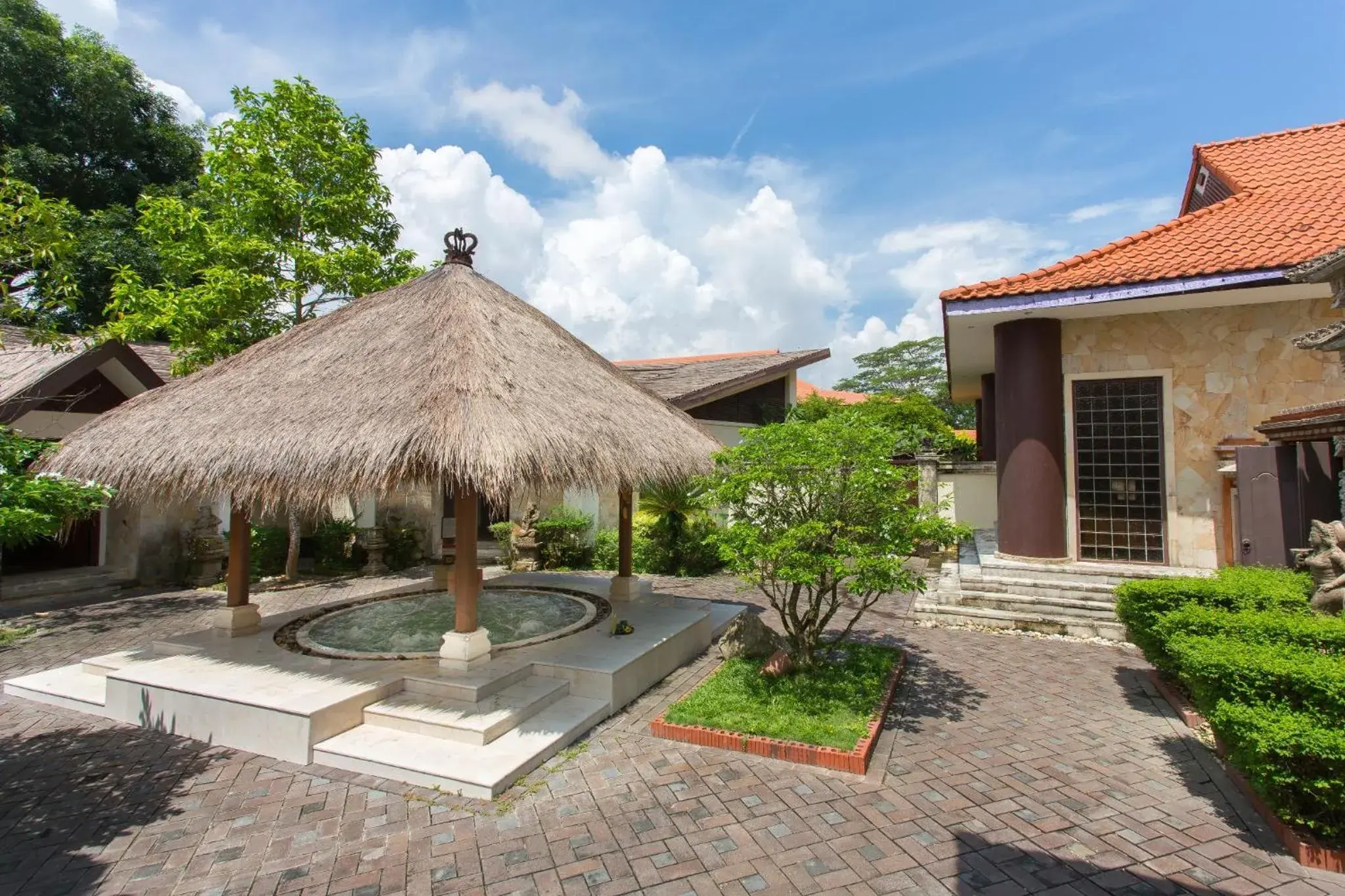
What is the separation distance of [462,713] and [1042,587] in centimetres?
816

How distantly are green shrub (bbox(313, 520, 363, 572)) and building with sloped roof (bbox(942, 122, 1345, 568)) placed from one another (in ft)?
43.5

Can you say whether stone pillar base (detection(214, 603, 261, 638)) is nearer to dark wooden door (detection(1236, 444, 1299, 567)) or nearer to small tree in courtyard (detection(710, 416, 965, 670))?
small tree in courtyard (detection(710, 416, 965, 670))

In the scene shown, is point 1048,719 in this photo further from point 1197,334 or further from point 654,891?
point 1197,334

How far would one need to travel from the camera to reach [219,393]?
7320 millimetres

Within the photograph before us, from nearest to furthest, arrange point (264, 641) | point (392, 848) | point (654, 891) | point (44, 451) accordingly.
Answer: point (654, 891), point (392, 848), point (264, 641), point (44, 451)

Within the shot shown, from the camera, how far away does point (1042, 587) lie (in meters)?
9.37

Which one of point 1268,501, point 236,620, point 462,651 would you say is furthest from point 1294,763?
point 236,620

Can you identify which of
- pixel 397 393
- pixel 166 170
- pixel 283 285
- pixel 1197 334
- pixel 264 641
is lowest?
pixel 264 641

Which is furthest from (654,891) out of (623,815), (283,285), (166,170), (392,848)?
(166,170)

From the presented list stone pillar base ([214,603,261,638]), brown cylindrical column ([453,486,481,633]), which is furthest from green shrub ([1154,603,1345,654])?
stone pillar base ([214,603,261,638])

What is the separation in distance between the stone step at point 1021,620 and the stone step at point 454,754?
238 inches

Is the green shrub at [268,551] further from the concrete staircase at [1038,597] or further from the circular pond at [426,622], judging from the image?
the concrete staircase at [1038,597]

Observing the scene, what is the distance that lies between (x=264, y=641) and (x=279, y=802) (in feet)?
10.7

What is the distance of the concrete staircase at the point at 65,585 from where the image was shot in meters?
11.2
